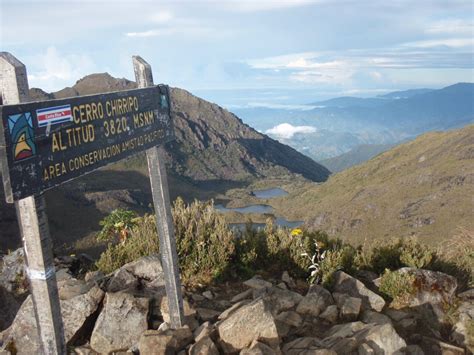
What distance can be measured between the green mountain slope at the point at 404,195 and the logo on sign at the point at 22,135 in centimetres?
6367

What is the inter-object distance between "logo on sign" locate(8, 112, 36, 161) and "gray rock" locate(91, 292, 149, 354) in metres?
3.13

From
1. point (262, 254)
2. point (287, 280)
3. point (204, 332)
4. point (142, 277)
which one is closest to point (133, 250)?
point (142, 277)

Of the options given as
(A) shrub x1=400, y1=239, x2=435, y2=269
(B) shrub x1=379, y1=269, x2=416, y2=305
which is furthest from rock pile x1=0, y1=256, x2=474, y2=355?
(A) shrub x1=400, y1=239, x2=435, y2=269

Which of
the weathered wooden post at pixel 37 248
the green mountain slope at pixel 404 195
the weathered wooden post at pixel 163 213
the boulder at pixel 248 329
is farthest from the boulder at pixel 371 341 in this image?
the green mountain slope at pixel 404 195

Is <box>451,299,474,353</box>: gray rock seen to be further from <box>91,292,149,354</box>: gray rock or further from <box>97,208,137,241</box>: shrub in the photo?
<box>97,208,137,241</box>: shrub

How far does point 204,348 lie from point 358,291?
133 inches

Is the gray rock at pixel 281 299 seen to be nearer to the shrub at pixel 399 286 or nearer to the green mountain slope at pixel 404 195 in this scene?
the shrub at pixel 399 286

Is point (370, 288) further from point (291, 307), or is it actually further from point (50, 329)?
point (50, 329)

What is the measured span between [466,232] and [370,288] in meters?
4.28

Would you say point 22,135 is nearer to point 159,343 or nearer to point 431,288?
point 159,343

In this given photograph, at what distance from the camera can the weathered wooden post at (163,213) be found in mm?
5852

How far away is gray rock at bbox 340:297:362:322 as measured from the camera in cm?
686

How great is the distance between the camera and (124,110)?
16.6ft

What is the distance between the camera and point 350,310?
6871 millimetres
